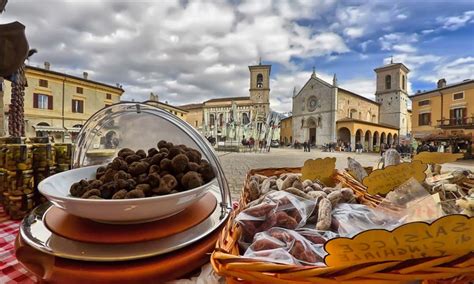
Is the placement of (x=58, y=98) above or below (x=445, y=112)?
above

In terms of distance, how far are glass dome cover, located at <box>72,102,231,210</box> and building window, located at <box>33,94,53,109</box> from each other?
1154 centimetres

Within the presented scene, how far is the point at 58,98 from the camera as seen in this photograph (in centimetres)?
1009

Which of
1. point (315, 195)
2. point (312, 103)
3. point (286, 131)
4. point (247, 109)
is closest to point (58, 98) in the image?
point (247, 109)

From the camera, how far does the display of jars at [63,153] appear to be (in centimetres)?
76

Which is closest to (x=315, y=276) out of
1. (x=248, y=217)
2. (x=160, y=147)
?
(x=248, y=217)

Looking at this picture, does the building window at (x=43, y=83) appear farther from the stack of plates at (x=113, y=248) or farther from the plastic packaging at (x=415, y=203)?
the plastic packaging at (x=415, y=203)

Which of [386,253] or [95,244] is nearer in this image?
Result: [386,253]

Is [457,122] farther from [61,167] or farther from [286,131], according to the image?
[61,167]

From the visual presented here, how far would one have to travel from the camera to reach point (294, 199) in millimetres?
406

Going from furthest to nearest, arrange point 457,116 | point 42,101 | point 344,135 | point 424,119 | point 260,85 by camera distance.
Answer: point 260,85
point 344,135
point 424,119
point 457,116
point 42,101

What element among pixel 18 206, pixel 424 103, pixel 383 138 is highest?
pixel 424 103

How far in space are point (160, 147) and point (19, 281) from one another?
0.33m

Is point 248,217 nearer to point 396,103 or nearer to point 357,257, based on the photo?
point 357,257

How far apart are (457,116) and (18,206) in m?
14.9
